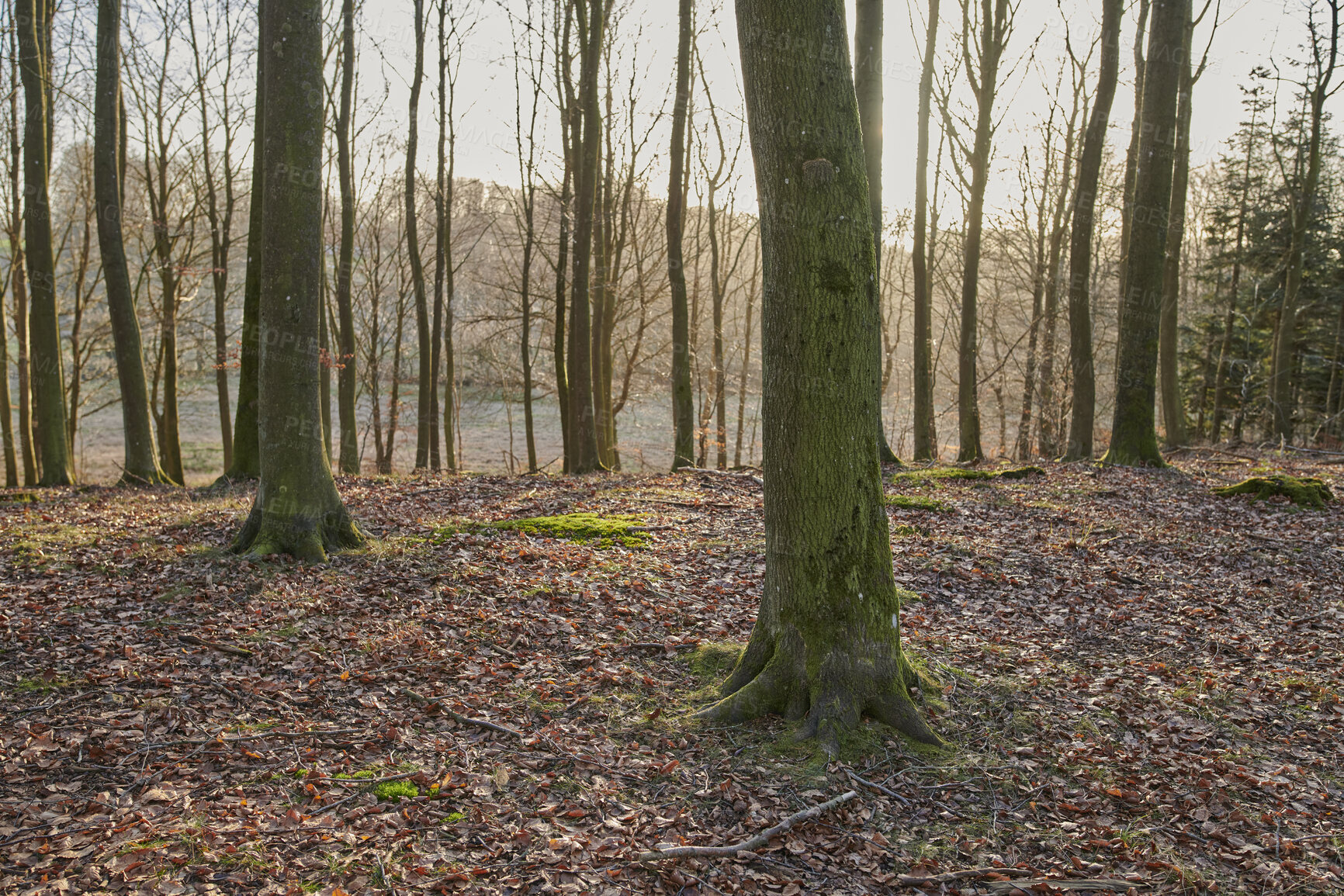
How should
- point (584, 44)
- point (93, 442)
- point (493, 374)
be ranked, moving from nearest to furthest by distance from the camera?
point (584, 44) < point (493, 374) < point (93, 442)

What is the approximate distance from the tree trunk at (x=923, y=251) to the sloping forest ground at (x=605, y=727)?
834 centimetres

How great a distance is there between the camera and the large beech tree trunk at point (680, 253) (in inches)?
537

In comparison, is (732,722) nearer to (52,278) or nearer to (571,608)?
(571,608)

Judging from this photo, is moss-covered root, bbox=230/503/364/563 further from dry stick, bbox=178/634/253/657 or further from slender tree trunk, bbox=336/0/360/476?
slender tree trunk, bbox=336/0/360/476

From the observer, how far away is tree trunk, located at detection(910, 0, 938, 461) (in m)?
15.6

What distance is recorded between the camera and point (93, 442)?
32.4m

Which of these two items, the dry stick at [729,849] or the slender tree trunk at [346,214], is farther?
the slender tree trunk at [346,214]

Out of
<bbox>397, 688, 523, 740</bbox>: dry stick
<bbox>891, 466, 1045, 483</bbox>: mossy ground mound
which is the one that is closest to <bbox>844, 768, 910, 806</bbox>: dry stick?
<bbox>397, 688, 523, 740</bbox>: dry stick

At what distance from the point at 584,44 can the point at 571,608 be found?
12.0 metres

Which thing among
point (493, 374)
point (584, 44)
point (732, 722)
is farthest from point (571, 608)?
point (493, 374)

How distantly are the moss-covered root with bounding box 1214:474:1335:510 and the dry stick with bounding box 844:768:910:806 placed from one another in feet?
29.4

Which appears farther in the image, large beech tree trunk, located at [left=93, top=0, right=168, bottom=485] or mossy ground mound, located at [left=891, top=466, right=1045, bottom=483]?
mossy ground mound, located at [left=891, top=466, right=1045, bottom=483]

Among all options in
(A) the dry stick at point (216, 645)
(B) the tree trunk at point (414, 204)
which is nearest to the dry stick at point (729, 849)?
(A) the dry stick at point (216, 645)

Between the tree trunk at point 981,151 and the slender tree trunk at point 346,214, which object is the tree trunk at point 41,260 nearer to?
the slender tree trunk at point 346,214
